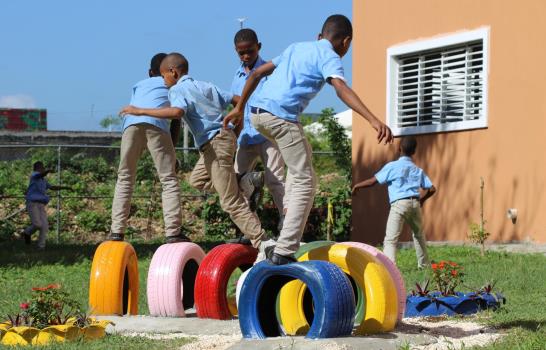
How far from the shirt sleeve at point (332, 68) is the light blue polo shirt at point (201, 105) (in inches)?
72.8

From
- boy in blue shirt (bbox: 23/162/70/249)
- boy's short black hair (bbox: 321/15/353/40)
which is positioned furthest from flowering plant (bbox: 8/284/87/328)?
boy in blue shirt (bbox: 23/162/70/249)

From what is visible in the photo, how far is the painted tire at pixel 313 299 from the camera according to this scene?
6867 mm

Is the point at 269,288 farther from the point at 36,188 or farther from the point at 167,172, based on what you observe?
the point at 36,188

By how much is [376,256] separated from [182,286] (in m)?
1.94

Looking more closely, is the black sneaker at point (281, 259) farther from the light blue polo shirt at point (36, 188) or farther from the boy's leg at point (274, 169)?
the light blue polo shirt at point (36, 188)

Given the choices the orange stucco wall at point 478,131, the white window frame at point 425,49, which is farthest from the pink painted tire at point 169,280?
the white window frame at point 425,49

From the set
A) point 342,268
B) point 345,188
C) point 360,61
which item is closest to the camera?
point 342,268

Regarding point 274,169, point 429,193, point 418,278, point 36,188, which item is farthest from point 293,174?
point 36,188

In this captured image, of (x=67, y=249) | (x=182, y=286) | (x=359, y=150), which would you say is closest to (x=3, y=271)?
(x=67, y=249)

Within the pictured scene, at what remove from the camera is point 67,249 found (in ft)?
58.4

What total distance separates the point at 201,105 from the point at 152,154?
115 centimetres

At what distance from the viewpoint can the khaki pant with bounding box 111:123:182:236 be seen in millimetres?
9992

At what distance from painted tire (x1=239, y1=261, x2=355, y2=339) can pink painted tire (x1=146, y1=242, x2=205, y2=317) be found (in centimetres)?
147

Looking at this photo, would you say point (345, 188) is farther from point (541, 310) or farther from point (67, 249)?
point (541, 310)
